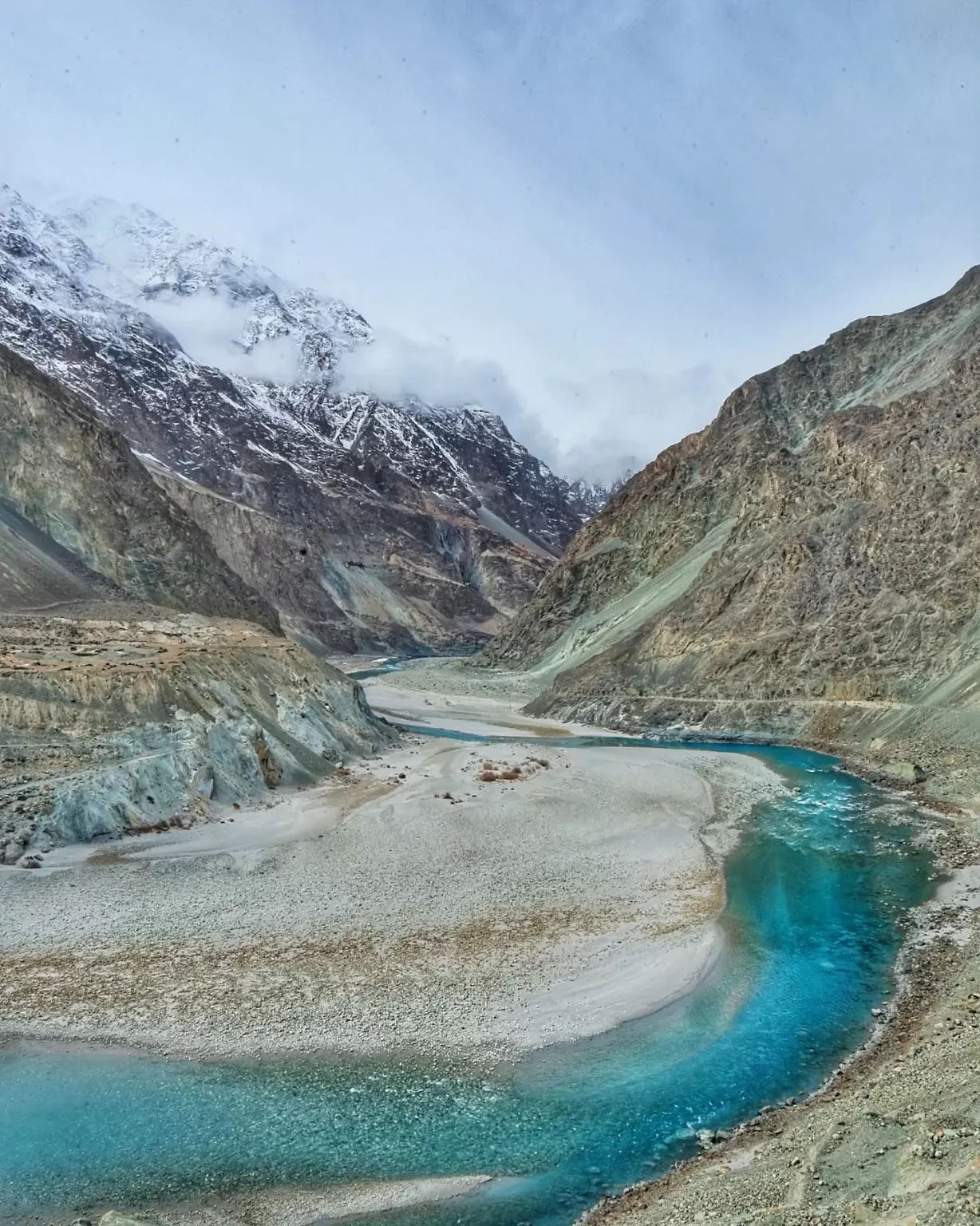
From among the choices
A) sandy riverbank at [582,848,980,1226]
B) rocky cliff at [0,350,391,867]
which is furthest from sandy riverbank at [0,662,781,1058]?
sandy riverbank at [582,848,980,1226]

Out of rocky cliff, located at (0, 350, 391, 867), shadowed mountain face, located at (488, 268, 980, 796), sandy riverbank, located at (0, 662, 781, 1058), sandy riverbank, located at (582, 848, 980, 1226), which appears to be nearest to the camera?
sandy riverbank, located at (582, 848, 980, 1226)

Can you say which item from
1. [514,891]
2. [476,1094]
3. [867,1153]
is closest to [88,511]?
[514,891]

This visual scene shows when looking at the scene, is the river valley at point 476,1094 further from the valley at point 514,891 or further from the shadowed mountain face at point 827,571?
the shadowed mountain face at point 827,571

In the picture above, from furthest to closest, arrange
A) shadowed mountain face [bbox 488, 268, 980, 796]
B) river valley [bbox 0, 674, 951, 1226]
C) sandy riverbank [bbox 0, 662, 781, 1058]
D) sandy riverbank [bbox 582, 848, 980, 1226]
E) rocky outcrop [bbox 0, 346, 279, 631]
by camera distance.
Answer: rocky outcrop [bbox 0, 346, 279, 631], shadowed mountain face [bbox 488, 268, 980, 796], sandy riverbank [bbox 0, 662, 781, 1058], river valley [bbox 0, 674, 951, 1226], sandy riverbank [bbox 582, 848, 980, 1226]

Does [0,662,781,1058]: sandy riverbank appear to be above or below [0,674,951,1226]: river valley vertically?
above

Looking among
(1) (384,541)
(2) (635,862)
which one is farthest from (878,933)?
(1) (384,541)

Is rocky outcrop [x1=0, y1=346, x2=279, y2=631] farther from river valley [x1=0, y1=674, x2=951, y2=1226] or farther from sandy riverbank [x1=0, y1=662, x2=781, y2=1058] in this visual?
river valley [x1=0, y1=674, x2=951, y2=1226]

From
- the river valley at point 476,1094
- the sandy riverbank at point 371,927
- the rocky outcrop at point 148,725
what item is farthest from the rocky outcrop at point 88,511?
the river valley at point 476,1094

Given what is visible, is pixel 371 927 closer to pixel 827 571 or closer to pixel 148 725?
pixel 148 725

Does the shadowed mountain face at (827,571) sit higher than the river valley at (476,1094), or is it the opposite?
the shadowed mountain face at (827,571)
